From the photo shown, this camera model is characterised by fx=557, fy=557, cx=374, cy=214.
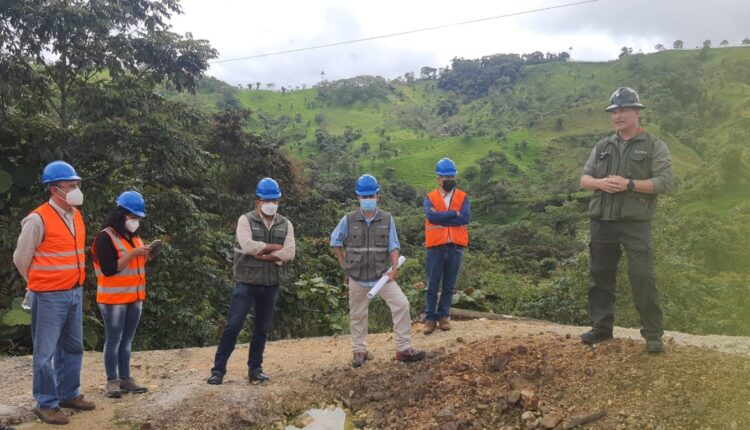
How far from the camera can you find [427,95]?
404 feet

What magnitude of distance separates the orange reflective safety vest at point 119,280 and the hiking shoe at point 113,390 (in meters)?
0.82

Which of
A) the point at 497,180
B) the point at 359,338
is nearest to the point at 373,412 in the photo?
the point at 359,338

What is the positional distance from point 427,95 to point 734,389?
12305 centimetres

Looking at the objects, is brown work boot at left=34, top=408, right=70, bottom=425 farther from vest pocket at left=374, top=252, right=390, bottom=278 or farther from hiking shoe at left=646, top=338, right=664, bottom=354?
hiking shoe at left=646, top=338, right=664, bottom=354

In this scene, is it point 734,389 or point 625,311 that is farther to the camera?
point 625,311

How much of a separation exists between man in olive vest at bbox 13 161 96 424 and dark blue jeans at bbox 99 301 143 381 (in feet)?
0.89

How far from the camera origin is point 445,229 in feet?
20.7

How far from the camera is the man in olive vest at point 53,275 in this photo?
167 inches

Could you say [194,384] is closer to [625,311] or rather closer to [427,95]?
[625,311]

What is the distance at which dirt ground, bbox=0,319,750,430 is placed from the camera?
3.70 metres

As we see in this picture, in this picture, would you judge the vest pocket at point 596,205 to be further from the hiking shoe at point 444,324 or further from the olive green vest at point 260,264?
the hiking shoe at point 444,324

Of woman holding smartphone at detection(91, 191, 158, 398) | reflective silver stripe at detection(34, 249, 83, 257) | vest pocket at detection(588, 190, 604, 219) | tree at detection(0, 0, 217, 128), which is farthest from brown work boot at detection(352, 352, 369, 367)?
tree at detection(0, 0, 217, 128)

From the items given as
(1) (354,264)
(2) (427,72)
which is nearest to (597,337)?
(1) (354,264)

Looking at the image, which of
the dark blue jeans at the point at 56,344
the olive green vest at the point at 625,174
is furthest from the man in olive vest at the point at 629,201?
the dark blue jeans at the point at 56,344
